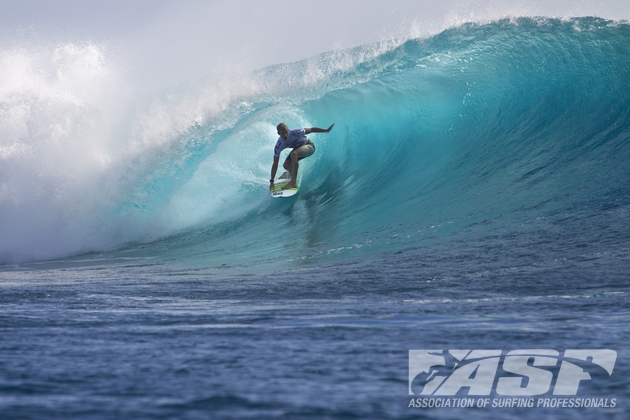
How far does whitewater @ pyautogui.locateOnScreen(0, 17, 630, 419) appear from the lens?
2.40 metres

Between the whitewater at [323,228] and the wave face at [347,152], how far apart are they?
0.05 m

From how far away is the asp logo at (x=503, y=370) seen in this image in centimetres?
216

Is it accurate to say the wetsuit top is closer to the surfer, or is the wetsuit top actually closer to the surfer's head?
the surfer

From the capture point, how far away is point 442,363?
2.51 metres

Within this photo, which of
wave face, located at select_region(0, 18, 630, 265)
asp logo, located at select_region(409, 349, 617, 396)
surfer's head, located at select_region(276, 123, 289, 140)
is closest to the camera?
asp logo, located at select_region(409, 349, 617, 396)

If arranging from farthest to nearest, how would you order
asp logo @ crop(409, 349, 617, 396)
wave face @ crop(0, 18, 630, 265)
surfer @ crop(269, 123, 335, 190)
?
surfer @ crop(269, 123, 335, 190), wave face @ crop(0, 18, 630, 265), asp logo @ crop(409, 349, 617, 396)

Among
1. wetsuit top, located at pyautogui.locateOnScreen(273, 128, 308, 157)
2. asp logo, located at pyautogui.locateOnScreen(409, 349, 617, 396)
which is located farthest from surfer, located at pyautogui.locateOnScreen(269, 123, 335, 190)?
asp logo, located at pyautogui.locateOnScreen(409, 349, 617, 396)

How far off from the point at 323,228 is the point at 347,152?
14.6 feet

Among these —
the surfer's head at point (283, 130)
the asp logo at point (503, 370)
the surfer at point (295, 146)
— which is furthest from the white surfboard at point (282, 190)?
the asp logo at point (503, 370)

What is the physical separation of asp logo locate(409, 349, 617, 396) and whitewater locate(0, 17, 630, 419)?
0.25ft

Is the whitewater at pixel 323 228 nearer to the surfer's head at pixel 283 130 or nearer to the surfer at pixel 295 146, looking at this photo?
the surfer at pixel 295 146

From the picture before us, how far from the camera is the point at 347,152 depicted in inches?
552

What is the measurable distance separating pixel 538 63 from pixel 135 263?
929 centimetres

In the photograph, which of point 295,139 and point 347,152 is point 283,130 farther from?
point 347,152
